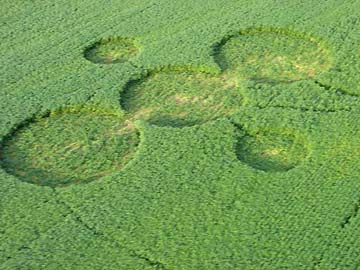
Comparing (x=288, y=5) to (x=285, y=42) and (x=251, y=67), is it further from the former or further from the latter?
(x=251, y=67)

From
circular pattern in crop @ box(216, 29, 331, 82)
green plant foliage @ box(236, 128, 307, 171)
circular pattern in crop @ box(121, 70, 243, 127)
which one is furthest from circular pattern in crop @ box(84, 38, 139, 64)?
green plant foliage @ box(236, 128, 307, 171)

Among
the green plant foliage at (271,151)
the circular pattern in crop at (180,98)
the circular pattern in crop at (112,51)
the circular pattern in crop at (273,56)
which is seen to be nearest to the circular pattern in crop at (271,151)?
the green plant foliage at (271,151)

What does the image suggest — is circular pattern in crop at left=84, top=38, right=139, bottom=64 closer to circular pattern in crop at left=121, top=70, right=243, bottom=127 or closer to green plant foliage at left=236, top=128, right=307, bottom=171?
circular pattern in crop at left=121, top=70, right=243, bottom=127

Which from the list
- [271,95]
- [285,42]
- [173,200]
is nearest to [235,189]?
[173,200]

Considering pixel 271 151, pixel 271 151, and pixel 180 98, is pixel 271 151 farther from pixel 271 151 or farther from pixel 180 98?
pixel 180 98

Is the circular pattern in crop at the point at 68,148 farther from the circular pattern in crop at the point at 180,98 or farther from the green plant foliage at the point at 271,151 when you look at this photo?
the green plant foliage at the point at 271,151
